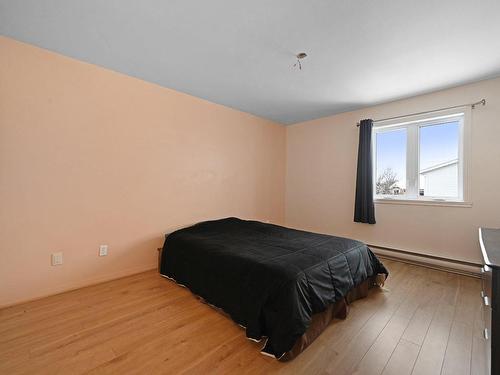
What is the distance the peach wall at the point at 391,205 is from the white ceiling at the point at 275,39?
0.50m

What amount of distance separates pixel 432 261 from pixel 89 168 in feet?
14.3

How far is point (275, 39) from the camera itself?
2.02 m

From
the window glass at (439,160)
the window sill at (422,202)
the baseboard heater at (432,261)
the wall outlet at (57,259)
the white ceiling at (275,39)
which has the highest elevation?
the white ceiling at (275,39)

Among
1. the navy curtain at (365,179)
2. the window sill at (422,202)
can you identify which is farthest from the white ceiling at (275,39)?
the window sill at (422,202)

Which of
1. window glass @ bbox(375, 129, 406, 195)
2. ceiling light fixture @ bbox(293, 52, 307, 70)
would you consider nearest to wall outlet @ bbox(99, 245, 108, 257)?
ceiling light fixture @ bbox(293, 52, 307, 70)

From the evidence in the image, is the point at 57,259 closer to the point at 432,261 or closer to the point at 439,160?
the point at 432,261

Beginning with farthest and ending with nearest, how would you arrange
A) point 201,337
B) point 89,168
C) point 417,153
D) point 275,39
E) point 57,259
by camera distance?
1. point 417,153
2. point 89,168
3. point 57,259
4. point 275,39
5. point 201,337

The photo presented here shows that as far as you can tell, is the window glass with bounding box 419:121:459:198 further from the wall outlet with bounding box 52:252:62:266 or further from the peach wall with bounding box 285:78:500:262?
the wall outlet with bounding box 52:252:62:266

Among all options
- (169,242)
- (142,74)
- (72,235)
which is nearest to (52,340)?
(72,235)

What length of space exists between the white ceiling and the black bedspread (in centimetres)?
190

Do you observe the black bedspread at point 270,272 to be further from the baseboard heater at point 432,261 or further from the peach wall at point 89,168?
the baseboard heater at point 432,261

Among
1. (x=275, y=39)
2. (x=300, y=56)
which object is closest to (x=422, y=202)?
(x=300, y=56)

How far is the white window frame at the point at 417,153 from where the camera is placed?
9.32 feet

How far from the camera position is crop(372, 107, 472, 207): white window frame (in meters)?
2.84
